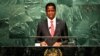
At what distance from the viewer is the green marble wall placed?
16.8 feet

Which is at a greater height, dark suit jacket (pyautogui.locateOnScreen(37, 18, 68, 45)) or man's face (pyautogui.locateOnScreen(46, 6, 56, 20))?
man's face (pyautogui.locateOnScreen(46, 6, 56, 20))

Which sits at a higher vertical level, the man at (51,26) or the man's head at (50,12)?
the man's head at (50,12)

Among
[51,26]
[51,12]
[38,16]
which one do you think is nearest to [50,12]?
[51,12]

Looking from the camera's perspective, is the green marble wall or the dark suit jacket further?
the green marble wall

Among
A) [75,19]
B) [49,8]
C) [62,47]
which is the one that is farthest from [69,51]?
[75,19]

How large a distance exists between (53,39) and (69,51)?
198mm

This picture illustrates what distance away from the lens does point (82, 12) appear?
5.12 meters

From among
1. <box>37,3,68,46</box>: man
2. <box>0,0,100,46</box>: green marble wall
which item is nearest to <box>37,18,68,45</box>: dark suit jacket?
<box>37,3,68,46</box>: man

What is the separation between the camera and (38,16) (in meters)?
5.13

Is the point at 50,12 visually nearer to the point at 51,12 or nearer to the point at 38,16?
the point at 51,12

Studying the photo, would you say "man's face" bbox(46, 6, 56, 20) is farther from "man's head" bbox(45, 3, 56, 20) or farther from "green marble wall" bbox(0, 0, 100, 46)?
"green marble wall" bbox(0, 0, 100, 46)

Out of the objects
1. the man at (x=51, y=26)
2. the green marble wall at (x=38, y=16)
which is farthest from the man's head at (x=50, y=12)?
the green marble wall at (x=38, y=16)

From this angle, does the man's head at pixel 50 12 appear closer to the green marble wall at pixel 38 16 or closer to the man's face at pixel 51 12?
the man's face at pixel 51 12

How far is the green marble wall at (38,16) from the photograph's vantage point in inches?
201
